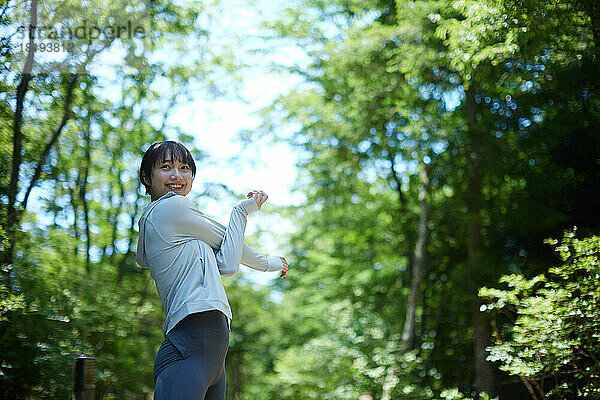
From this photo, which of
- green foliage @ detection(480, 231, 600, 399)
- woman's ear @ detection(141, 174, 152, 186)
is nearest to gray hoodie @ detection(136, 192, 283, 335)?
woman's ear @ detection(141, 174, 152, 186)

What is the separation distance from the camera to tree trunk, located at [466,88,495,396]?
7773 mm

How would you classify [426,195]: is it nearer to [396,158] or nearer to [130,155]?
[396,158]

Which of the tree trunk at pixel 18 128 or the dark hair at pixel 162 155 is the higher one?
the tree trunk at pixel 18 128

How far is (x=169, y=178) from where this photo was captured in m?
1.85

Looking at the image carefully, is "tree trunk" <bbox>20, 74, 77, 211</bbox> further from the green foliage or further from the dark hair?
the green foliage

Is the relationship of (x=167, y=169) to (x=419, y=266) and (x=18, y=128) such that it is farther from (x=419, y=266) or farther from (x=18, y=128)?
(x=419, y=266)

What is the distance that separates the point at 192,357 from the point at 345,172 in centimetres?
775

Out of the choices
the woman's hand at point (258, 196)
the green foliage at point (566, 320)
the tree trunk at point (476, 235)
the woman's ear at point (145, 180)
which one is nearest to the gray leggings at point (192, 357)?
the woman's hand at point (258, 196)

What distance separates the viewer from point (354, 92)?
29.0 ft

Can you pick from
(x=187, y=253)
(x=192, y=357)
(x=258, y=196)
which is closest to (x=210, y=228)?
(x=187, y=253)

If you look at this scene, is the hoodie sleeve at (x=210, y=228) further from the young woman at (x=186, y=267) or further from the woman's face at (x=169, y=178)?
the woman's face at (x=169, y=178)

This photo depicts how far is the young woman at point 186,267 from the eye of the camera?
1577mm

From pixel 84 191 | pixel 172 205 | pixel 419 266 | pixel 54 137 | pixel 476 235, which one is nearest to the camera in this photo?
pixel 172 205

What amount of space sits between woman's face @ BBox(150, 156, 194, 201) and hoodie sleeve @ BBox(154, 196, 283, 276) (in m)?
0.12
